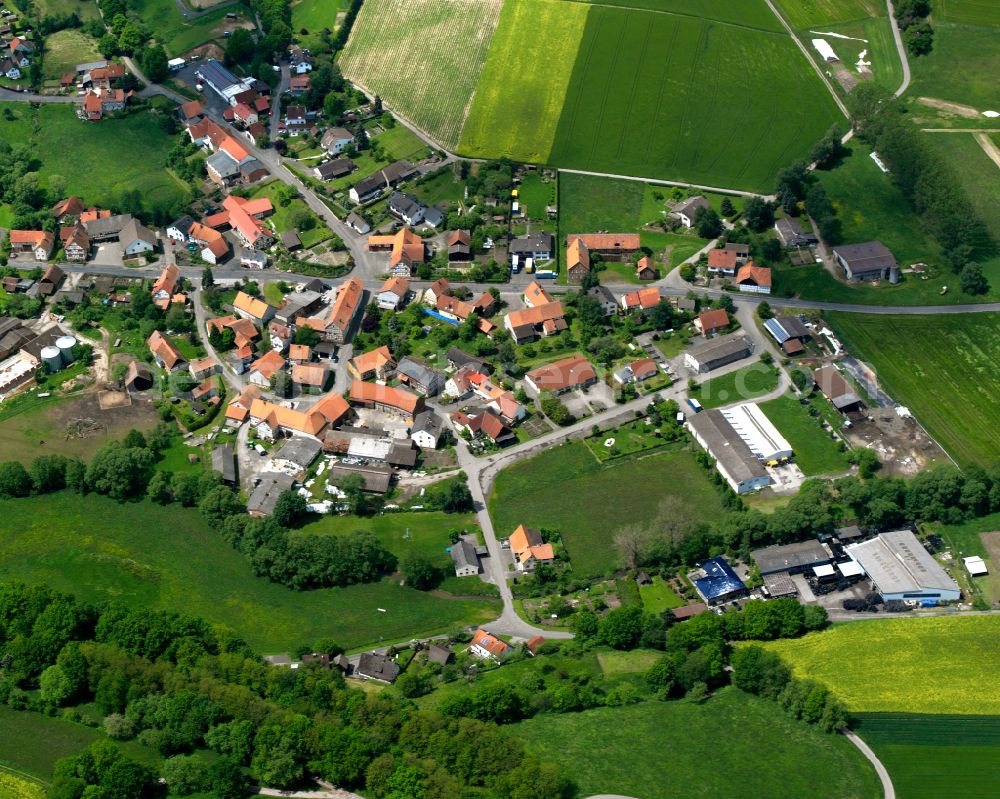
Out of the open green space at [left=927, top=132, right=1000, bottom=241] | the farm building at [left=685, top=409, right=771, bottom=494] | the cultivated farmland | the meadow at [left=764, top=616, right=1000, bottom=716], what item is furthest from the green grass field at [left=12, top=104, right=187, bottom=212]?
the open green space at [left=927, top=132, right=1000, bottom=241]

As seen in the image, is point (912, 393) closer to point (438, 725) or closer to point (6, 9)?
point (438, 725)

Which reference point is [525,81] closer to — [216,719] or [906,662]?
[906,662]

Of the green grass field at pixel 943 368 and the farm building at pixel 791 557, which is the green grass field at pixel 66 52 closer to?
the green grass field at pixel 943 368

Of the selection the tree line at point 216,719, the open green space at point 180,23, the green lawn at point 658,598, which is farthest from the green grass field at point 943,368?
the open green space at point 180,23

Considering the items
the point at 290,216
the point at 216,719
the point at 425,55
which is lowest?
the point at 216,719

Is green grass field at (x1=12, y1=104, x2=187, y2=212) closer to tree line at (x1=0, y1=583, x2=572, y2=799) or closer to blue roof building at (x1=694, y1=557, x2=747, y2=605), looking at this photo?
tree line at (x1=0, y1=583, x2=572, y2=799)

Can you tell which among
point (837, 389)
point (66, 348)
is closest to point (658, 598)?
point (837, 389)

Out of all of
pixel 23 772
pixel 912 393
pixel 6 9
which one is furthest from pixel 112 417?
pixel 6 9
